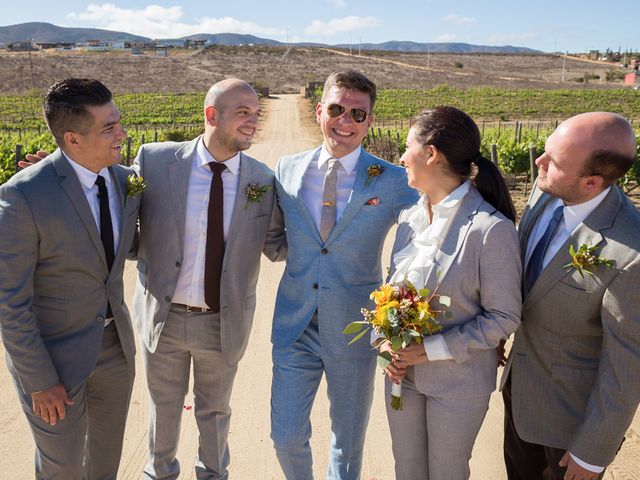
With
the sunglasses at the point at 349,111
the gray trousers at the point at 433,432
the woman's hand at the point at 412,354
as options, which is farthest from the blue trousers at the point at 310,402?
the sunglasses at the point at 349,111

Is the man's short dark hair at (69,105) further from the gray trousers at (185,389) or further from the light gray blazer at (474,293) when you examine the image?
the light gray blazer at (474,293)

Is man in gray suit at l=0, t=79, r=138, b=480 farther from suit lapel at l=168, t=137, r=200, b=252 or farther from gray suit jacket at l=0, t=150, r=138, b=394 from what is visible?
suit lapel at l=168, t=137, r=200, b=252

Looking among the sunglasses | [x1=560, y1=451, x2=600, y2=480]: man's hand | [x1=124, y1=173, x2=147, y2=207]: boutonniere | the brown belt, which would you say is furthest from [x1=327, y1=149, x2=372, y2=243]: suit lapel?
[x1=560, y1=451, x2=600, y2=480]: man's hand

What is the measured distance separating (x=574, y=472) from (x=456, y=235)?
1.20 metres

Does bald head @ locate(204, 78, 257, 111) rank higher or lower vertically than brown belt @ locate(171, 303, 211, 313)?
higher

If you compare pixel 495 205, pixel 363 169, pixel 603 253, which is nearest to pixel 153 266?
pixel 363 169

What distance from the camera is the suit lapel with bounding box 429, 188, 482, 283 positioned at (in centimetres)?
269

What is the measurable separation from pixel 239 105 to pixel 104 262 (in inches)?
46.8

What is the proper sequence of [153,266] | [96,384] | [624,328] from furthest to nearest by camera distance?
[153,266] → [96,384] → [624,328]

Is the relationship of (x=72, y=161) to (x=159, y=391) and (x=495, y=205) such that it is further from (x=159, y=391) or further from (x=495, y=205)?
(x=495, y=205)

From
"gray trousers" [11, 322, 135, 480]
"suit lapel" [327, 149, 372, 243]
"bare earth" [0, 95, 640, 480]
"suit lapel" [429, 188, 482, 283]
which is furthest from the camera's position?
"bare earth" [0, 95, 640, 480]

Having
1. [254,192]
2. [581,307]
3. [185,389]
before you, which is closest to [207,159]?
[254,192]

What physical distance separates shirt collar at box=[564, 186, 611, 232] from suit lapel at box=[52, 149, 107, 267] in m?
2.37

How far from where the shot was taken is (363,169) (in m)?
3.48
